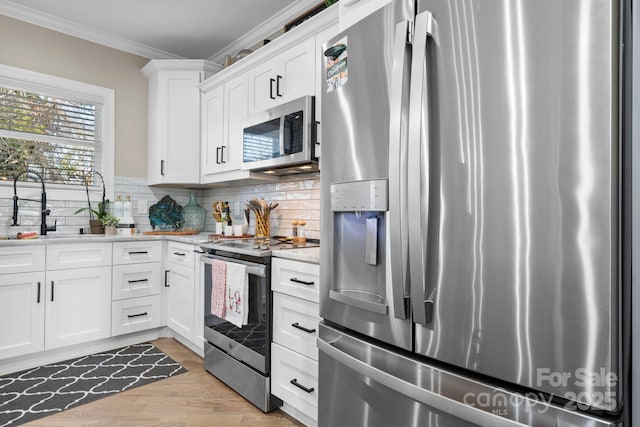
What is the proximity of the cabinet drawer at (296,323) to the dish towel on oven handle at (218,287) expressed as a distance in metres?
0.42

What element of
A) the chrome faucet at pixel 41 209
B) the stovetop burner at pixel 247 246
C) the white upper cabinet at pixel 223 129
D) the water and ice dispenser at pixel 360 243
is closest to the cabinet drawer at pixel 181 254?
the stovetop burner at pixel 247 246

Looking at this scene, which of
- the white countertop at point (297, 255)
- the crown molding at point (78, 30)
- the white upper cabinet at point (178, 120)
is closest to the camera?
the white countertop at point (297, 255)

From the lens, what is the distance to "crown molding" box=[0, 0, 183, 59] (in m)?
3.02

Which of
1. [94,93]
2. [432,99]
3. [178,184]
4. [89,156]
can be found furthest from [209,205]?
[432,99]

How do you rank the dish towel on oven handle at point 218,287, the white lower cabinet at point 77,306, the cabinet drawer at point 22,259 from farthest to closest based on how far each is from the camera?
the white lower cabinet at point 77,306 → the cabinet drawer at point 22,259 → the dish towel on oven handle at point 218,287

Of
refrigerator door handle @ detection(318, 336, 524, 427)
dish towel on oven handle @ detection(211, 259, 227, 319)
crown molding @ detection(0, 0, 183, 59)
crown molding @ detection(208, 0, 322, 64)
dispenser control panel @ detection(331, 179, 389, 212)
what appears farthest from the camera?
crown molding @ detection(0, 0, 183, 59)

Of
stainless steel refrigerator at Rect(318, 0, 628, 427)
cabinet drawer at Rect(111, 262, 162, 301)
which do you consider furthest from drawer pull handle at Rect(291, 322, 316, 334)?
cabinet drawer at Rect(111, 262, 162, 301)

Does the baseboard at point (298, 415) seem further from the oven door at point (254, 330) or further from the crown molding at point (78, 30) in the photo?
the crown molding at point (78, 30)

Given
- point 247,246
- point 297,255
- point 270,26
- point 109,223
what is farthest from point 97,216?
point 297,255

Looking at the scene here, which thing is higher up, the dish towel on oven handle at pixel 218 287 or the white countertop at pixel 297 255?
the white countertop at pixel 297 255

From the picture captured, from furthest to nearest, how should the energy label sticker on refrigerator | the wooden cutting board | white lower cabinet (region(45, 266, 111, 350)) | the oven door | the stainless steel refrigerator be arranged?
the wooden cutting board → white lower cabinet (region(45, 266, 111, 350)) → the oven door → the energy label sticker on refrigerator → the stainless steel refrigerator

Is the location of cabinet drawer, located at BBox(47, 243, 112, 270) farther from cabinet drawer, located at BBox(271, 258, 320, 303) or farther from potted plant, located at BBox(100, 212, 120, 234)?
cabinet drawer, located at BBox(271, 258, 320, 303)

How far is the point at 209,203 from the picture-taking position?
3990 millimetres

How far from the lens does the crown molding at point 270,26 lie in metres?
2.91
